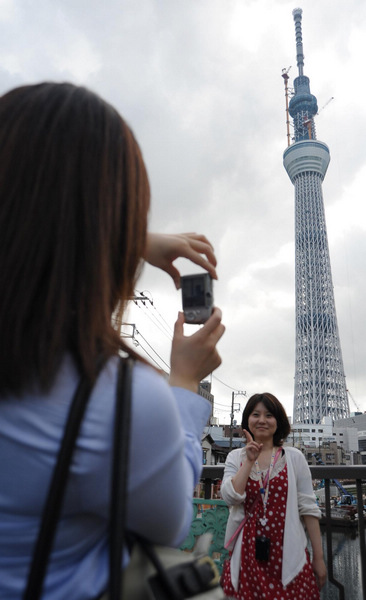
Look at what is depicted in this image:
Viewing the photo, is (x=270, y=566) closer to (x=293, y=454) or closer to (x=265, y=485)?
(x=265, y=485)

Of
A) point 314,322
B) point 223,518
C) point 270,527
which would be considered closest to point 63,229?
point 270,527

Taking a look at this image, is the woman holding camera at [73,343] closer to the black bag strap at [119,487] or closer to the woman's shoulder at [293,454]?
the black bag strap at [119,487]

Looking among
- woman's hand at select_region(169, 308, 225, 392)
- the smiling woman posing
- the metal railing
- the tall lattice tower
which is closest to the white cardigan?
the smiling woman posing

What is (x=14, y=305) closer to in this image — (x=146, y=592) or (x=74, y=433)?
(x=74, y=433)

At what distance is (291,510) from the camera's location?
2250 mm

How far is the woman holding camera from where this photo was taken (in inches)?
23.3

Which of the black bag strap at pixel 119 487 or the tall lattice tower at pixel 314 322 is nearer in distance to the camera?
the black bag strap at pixel 119 487

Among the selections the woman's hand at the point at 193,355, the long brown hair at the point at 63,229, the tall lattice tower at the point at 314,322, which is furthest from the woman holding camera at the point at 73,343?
the tall lattice tower at the point at 314,322

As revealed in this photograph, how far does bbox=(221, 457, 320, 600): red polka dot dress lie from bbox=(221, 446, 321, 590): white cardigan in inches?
1.0

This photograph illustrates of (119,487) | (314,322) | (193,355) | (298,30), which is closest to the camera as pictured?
(119,487)

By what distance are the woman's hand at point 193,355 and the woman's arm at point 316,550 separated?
1852mm

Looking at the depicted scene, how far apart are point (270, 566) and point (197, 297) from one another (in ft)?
5.87

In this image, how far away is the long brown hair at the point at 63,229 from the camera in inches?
25.1

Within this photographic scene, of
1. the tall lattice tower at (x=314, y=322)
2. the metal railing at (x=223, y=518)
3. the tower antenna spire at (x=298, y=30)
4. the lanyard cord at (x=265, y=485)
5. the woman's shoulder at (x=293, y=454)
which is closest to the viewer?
the lanyard cord at (x=265, y=485)
